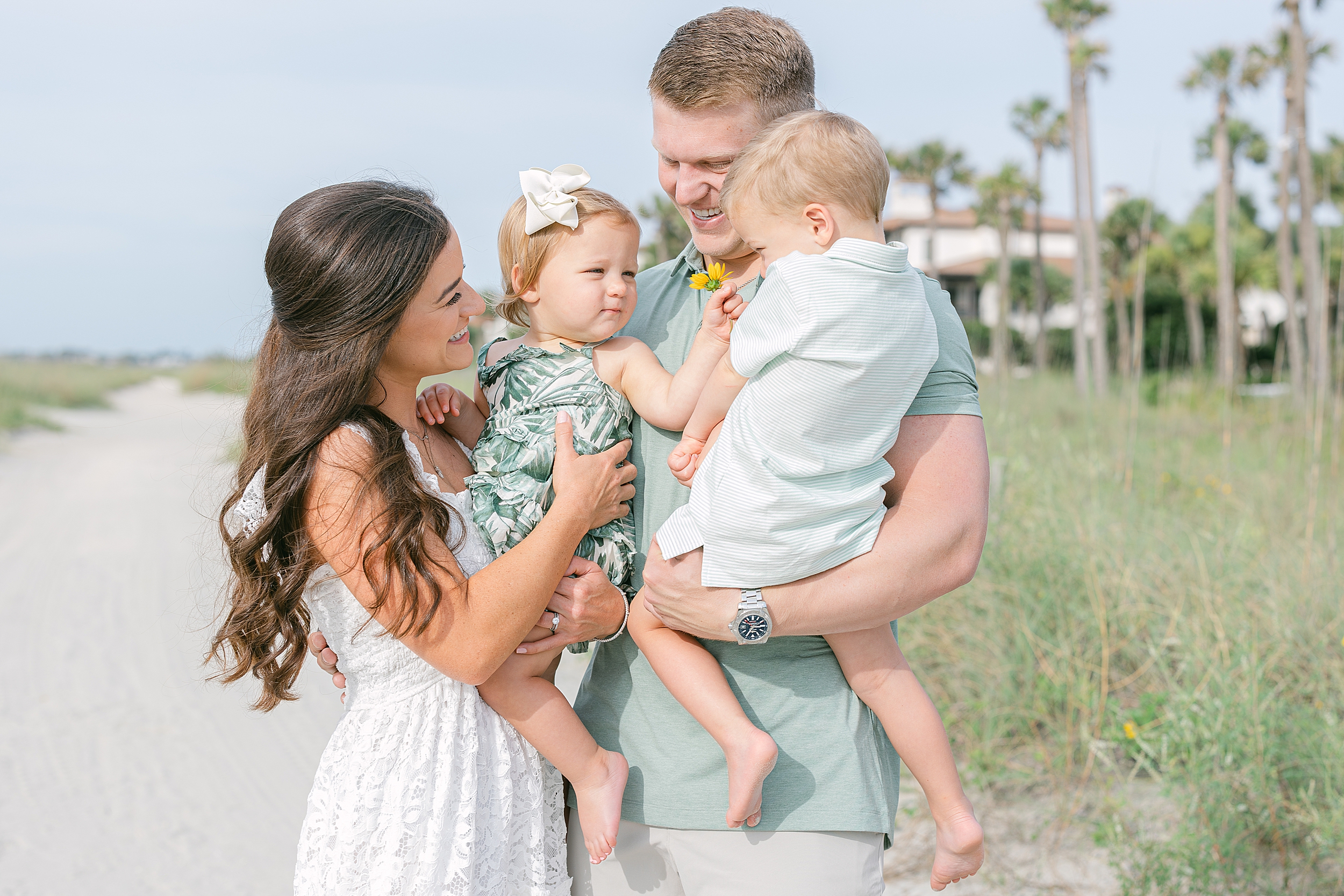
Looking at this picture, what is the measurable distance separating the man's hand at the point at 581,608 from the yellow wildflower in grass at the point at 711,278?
2.02 ft

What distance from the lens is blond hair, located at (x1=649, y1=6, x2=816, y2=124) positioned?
2.08m

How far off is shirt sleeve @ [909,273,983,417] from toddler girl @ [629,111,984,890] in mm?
113

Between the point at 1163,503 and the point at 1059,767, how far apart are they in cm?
231

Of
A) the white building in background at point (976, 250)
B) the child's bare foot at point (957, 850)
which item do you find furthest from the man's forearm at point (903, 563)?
the white building in background at point (976, 250)

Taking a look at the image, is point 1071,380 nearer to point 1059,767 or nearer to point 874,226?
point 1059,767

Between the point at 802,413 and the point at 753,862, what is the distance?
849 mm

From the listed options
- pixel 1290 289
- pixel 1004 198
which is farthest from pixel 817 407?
pixel 1004 198

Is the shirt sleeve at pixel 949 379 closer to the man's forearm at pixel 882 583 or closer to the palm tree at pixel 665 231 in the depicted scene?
the man's forearm at pixel 882 583

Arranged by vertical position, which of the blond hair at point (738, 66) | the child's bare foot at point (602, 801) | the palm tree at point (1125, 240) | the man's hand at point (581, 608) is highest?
the blond hair at point (738, 66)

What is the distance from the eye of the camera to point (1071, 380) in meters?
11.0

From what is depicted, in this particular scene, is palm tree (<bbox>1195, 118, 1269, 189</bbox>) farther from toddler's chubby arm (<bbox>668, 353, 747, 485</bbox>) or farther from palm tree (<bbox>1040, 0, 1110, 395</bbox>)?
toddler's chubby arm (<bbox>668, 353, 747, 485</bbox>)

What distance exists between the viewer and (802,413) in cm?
164

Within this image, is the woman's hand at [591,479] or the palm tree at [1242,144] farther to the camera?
the palm tree at [1242,144]

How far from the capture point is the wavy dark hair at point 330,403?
1713 mm
